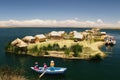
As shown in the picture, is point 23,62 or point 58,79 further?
point 23,62

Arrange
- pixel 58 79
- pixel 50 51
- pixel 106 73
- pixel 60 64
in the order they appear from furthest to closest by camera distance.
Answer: pixel 50 51 < pixel 60 64 < pixel 106 73 < pixel 58 79

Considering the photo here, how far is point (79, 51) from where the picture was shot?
53.1 meters

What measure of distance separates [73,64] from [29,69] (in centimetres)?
925

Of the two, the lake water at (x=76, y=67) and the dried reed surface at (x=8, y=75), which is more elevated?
the dried reed surface at (x=8, y=75)

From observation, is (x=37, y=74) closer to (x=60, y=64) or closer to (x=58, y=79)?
(x=58, y=79)

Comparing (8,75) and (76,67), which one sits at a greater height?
(8,75)

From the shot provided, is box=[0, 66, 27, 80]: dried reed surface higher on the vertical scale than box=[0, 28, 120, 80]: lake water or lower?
higher

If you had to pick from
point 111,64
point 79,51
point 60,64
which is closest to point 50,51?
point 79,51

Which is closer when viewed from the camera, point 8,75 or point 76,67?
point 8,75

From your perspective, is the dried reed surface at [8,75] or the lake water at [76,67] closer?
the dried reed surface at [8,75]

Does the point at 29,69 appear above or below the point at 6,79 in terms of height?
below

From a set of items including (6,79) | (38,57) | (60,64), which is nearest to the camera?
(6,79)

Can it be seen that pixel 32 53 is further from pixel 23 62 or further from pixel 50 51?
pixel 23 62

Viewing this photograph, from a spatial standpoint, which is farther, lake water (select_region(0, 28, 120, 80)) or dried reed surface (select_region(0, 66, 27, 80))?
lake water (select_region(0, 28, 120, 80))
